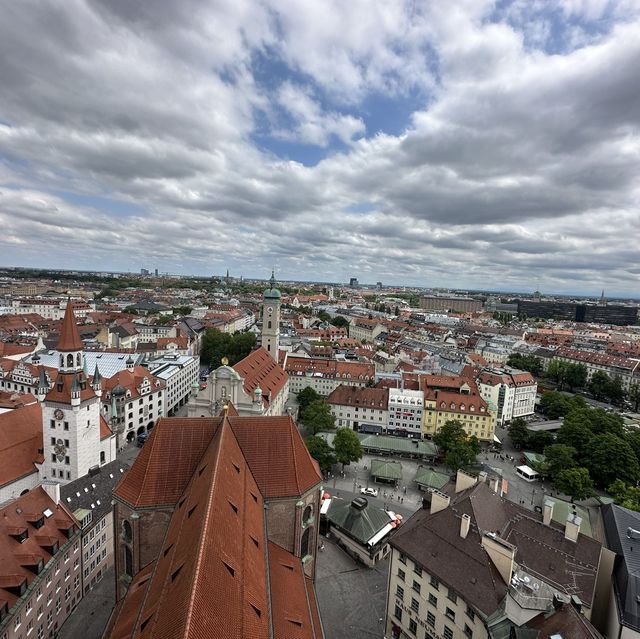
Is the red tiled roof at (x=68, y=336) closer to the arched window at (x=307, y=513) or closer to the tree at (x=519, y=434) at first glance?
the arched window at (x=307, y=513)

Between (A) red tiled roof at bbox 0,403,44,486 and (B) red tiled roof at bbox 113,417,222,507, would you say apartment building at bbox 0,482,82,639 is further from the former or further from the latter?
(A) red tiled roof at bbox 0,403,44,486

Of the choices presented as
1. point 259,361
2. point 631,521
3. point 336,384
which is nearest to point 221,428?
point 631,521

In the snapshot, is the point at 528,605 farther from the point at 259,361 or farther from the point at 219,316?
the point at 219,316

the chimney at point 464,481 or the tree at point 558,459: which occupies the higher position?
the chimney at point 464,481

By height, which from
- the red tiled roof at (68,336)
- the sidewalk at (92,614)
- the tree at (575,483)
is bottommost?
the sidewalk at (92,614)

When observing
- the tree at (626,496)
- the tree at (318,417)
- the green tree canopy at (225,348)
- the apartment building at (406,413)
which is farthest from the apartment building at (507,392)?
the green tree canopy at (225,348)

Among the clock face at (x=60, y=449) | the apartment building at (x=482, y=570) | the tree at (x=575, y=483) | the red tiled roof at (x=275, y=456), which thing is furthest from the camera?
the tree at (x=575, y=483)

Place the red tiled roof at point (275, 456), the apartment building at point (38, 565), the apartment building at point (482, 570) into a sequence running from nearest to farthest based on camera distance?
1. the apartment building at point (482, 570)
2. the apartment building at point (38, 565)
3. the red tiled roof at point (275, 456)

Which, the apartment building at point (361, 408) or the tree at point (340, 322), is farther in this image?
the tree at point (340, 322)

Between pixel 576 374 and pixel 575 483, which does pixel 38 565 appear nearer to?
pixel 575 483
